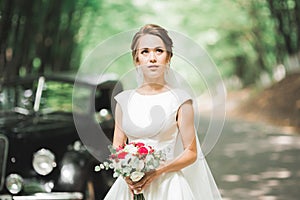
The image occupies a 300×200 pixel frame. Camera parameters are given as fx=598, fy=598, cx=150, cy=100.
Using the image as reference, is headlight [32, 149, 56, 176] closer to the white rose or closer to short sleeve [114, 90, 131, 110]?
short sleeve [114, 90, 131, 110]

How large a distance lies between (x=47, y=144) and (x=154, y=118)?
6.21 ft

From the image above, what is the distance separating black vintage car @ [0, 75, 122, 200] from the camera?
12.9ft

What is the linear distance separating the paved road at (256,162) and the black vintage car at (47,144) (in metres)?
1.73

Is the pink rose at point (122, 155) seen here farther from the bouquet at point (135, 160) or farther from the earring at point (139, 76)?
the earring at point (139, 76)

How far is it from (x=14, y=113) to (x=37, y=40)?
8.62 feet

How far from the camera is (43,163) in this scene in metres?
3.93

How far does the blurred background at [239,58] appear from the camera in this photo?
5.68m

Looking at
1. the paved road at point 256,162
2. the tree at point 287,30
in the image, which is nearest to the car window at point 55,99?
the paved road at point 256,162

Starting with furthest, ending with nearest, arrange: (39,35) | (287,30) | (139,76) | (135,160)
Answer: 1. (39,35)
2. (287,30)
3. (139,76)
4. (135,160)

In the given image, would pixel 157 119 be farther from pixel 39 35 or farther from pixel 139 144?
pixel 39 35

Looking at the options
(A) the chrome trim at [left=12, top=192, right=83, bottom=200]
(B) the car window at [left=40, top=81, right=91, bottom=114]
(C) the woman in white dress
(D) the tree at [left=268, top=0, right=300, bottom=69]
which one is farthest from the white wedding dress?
(D) the tree at [left=268, top=0, right=300, bottom=69]

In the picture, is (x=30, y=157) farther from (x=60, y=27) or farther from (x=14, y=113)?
(x=60, y=27)

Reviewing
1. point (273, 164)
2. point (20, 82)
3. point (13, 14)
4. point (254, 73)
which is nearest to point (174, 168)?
point (20, 82)

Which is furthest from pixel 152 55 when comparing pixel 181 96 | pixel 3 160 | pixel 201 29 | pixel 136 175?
pixel 201 29
